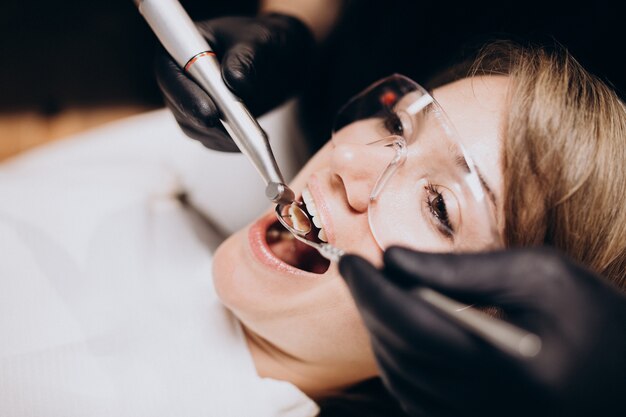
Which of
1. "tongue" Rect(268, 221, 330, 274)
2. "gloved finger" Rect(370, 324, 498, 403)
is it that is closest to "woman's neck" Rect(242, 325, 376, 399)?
"tongue" Rect(268, 221, 330, 274)

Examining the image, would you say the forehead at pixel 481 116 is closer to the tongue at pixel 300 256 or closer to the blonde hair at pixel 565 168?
the blonde hair at pixel 565 168

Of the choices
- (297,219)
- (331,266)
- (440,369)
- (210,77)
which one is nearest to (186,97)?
(210,77)

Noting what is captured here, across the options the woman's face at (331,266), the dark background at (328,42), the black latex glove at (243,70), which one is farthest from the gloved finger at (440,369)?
the dark background at (328,42)

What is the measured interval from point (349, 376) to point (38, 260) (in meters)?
0.69

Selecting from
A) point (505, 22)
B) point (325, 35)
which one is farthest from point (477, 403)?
point (325, 35)

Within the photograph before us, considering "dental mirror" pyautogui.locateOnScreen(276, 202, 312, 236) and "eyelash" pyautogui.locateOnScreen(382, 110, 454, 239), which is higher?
"dental mirror" pyautogui.locateOnScreen(276, 202, 312, 236)

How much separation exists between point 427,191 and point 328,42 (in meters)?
0.94

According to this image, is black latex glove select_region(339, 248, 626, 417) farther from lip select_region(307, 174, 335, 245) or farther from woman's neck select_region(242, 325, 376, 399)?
woman's neck select_region(242, 325, 376, 399)

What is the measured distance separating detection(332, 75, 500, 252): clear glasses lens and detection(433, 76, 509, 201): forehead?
3 centimetres

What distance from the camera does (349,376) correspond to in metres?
0.95

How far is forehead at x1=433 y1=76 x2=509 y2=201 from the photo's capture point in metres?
0.73

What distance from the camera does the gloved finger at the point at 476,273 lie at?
0.54 metres

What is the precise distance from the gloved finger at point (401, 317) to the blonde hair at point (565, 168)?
0.26m

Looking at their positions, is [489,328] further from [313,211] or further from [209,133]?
[209,133]
